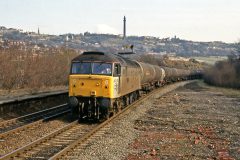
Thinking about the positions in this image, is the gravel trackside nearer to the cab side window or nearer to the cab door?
the cab door

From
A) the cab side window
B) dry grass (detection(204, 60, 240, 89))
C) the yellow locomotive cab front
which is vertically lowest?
dry grass (detection(204, 60, 240, 89))

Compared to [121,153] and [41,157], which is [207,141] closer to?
[121,153]

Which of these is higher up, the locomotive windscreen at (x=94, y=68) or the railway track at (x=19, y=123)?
the locomotive windscreen at (x=94, y=68)

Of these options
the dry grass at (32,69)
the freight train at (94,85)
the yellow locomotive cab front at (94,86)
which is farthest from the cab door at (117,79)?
the dry grass at (32,69)

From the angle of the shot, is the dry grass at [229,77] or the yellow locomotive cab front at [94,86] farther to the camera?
the dry grass at [229,77]

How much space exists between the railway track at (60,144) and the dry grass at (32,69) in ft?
79.4

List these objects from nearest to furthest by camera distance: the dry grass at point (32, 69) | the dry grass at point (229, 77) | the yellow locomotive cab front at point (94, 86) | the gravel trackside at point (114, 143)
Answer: the gravel trackside at point (114, 143), the yellow locomotive cab front at point (94, 86), the dry grass at point (32, 69), the dry grass at point (229, 77)

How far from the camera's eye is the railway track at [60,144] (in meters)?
11.0

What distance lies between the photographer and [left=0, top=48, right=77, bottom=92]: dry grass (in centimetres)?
4038

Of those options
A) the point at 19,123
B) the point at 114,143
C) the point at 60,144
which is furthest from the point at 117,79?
the point at 60,144

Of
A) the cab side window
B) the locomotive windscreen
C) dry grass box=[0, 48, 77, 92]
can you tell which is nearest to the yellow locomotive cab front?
the locomotive windscreen

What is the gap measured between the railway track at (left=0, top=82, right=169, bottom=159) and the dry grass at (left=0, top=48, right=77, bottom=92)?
24193mm

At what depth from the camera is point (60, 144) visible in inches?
501

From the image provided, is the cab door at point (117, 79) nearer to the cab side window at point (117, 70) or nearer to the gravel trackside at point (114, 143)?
the cab side window at point (117, 70)
